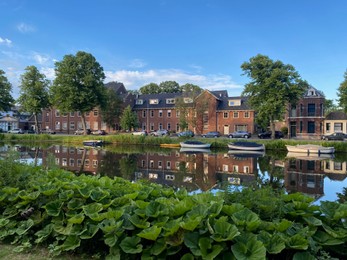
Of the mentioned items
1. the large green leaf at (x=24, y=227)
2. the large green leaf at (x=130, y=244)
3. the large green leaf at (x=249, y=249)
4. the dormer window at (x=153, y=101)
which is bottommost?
the large green leaf at (x=24, y=227)

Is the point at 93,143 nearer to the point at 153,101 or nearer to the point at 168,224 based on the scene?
the point at 153,101

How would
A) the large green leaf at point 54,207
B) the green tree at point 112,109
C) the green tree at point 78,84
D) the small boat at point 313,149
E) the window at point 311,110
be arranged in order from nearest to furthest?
the large green leaf at point 54,207 → the small boat at point 313,149 → the green tree at point 78,84 → the window at point 311,110 → the green tree at point 112,109

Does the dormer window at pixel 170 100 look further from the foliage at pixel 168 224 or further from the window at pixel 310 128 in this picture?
the foliage at pixel 168 224

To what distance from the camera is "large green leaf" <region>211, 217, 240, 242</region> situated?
9.96ft

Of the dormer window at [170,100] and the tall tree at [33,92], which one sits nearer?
the tall tree at [33,92]

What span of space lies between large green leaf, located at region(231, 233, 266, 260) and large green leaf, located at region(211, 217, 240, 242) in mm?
104

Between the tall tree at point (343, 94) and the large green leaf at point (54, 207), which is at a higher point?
the tall tree at point (343, 94)

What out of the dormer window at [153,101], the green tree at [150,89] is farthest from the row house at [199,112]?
the green tree at [150,89]

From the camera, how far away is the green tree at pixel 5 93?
58750 mm

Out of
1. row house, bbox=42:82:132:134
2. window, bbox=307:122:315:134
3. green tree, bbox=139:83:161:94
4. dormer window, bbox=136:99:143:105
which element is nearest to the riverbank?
window, bbox=307:122:315:134

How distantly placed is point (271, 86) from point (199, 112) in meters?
16.0

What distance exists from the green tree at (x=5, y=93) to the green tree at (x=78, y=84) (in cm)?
1368

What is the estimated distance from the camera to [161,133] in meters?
57.6

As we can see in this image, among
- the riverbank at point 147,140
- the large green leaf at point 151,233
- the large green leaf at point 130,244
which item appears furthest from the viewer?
the riverbank at point 147,140
